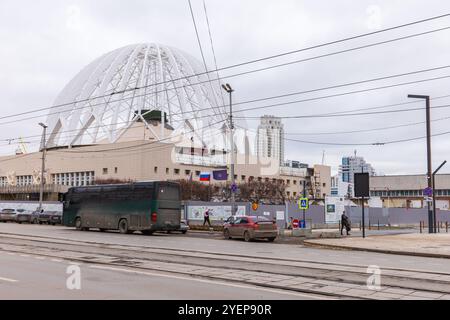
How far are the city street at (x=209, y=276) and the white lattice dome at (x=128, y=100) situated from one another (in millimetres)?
90958

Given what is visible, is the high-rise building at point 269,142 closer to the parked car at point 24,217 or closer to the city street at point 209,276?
the parked car at point 24,217

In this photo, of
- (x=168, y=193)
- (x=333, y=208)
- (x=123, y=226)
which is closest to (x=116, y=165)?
(x=333, y=208)

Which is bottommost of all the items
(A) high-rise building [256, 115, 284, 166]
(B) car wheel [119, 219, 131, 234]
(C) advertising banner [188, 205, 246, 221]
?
(B) car wheel [119, 219, 131, 234]

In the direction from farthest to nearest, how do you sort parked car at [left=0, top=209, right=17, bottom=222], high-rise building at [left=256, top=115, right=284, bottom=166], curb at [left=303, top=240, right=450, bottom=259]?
1. high-rise building at [left=256, top=115, right=284, bottom=166]
2. parked car at [left=0, top=209, right=17, bottom=222]
3. curb at [left=303, top=240, right=450, bottom=259]

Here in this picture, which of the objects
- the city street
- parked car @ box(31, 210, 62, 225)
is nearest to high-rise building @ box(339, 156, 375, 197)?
parked car @ box(31, 210, 62, 225)

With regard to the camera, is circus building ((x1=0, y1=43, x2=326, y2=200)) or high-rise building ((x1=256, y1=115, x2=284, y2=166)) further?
high-rise building ((x1=256, y1=115, x2=284, y2=166))

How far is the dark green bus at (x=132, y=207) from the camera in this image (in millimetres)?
33531

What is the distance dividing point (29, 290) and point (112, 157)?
95.6 metres

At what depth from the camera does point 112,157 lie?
342 feet

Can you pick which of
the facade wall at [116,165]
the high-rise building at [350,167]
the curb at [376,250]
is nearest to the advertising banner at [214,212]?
the curb at [376,250]

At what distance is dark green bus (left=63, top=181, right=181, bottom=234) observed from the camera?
3353cm

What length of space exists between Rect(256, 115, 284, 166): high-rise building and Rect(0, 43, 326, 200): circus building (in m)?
2.14

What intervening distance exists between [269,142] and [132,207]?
8701 cm

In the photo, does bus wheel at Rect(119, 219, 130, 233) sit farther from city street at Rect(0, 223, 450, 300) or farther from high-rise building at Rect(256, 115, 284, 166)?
high-rise building at Rect(256, 115, 284, 166)
